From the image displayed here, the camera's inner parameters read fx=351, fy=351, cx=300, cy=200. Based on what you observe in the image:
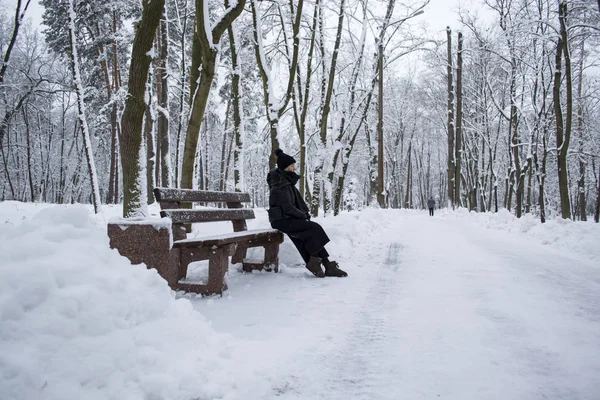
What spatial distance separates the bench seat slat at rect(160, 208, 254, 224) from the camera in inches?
144

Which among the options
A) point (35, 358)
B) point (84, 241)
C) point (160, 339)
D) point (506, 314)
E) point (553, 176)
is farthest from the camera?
point (553, 176)

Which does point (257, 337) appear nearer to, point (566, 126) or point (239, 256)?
point (239, 256)

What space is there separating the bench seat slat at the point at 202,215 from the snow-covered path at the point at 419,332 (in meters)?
0.84

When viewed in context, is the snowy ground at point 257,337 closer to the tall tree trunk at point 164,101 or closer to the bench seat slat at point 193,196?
the bench seat slat at point 193,196

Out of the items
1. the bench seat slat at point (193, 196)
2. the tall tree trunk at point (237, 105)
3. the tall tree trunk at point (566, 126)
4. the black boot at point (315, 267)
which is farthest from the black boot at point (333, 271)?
the tall tree trunk at point (566, 126)

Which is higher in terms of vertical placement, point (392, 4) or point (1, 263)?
point (392, 4)

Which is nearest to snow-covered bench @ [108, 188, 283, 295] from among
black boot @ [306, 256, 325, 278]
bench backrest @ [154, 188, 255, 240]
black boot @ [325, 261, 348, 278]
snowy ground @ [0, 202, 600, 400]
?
bench backrest @ [154, 188, 255, 240]

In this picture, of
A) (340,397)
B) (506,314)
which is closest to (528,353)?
(506,314)

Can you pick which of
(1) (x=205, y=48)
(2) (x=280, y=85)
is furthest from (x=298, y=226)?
(2) (x=280, y=85)

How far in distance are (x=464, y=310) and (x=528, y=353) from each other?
0.93m

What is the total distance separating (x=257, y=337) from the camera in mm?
2691

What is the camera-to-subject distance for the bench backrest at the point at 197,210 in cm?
374

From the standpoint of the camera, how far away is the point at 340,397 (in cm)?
193

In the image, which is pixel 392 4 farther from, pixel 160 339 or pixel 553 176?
pixel 553 176
